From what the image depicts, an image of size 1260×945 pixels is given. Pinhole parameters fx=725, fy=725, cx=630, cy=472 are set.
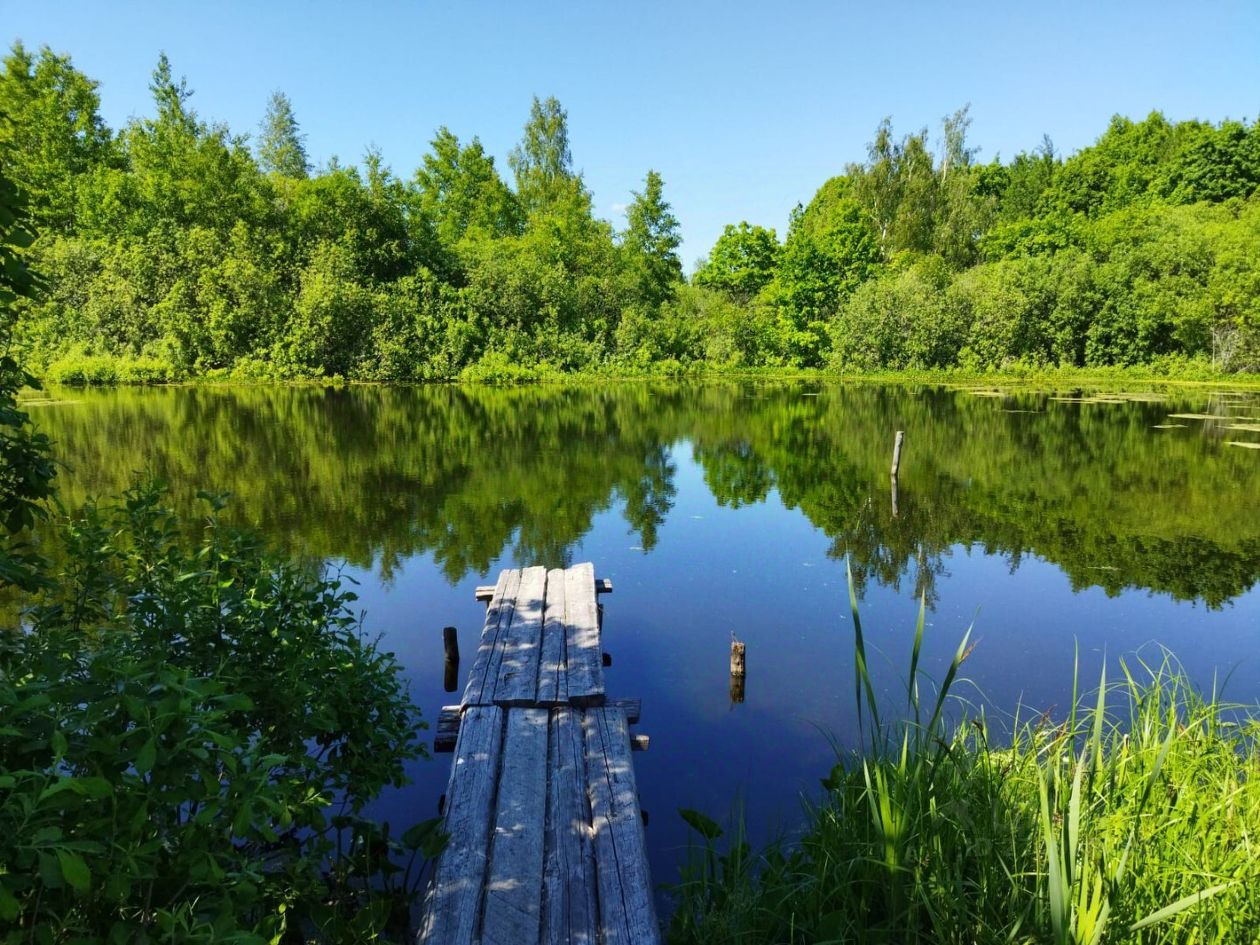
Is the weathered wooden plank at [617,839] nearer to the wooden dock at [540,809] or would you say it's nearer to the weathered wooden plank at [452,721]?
the wooden dock at [540,809]

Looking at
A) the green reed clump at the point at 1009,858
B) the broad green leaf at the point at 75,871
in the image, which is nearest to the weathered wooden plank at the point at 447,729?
the green reed clump at the point at 1009,858

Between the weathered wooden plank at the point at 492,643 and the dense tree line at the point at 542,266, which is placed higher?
the dense tree line at the point at 542,266

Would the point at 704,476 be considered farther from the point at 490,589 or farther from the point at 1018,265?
the point at 1018,265

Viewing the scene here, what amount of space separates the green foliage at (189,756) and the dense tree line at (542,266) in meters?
36.1

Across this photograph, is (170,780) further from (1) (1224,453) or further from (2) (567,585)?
(1) (1224,453)

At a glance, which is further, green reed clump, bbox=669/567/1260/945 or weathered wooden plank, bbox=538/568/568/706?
weathered wooden plank, bbox=538/568/568/706

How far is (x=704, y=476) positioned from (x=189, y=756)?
15.2 m

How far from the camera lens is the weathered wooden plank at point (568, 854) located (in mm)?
3496

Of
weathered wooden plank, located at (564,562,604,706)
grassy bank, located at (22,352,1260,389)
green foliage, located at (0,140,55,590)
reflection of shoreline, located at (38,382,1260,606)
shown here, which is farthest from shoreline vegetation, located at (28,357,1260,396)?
green foliage, located at (0,140,55,590)

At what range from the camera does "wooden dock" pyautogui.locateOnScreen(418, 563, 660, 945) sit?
3506 millimetres

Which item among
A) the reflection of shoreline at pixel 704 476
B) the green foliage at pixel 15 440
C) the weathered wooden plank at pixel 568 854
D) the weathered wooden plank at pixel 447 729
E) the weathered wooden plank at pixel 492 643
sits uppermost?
the green foliage at pixel 15 440

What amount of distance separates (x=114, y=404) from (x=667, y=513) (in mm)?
23272

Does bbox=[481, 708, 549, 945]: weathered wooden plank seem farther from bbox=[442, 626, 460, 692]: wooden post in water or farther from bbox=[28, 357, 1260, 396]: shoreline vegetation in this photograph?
bbox=[28, 357, 1260, 396]: shoreline vegetation

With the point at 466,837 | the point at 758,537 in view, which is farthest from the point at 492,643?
the point at 758,537
